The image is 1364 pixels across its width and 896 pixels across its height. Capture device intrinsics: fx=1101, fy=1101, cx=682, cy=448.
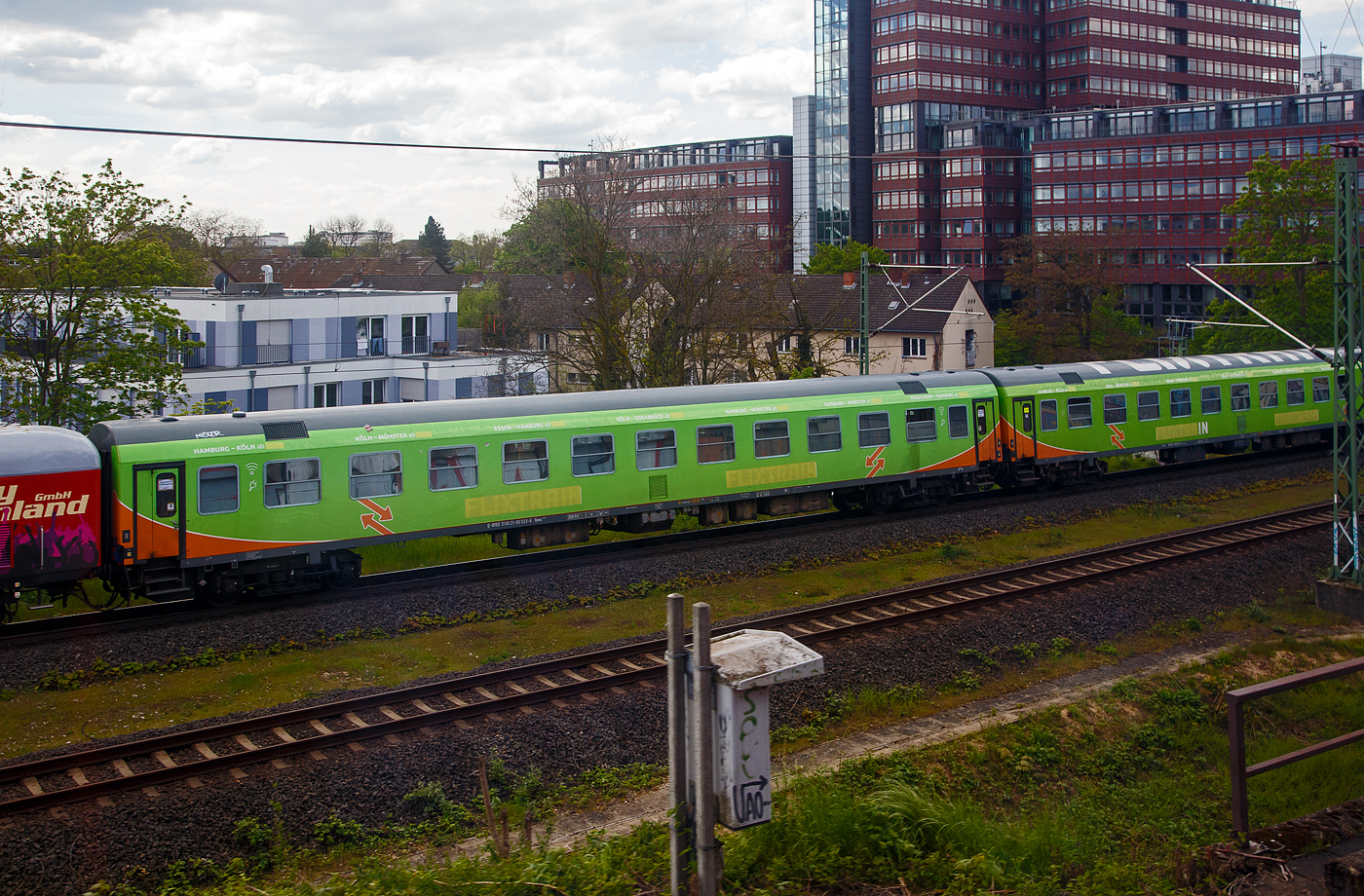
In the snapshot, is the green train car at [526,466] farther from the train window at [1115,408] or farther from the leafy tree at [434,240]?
the leafy tree at [434,240]

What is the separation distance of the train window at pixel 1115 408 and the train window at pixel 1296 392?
7909 mm

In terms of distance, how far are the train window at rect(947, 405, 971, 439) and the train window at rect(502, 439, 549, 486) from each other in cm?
A: 988

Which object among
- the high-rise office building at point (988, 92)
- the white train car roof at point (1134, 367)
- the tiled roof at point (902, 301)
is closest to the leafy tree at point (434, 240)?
the high-rise office building at point (988, 92)

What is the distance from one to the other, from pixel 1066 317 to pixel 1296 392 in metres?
27.1

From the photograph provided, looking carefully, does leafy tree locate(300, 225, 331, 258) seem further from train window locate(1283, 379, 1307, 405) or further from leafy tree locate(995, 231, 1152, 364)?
train window locate(1283, 379, 1307, 405)

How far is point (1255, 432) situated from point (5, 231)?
31343 millimetres

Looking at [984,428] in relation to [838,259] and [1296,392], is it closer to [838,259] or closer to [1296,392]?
[1296,392]

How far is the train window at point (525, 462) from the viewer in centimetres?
1884

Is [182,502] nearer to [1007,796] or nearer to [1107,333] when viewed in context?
[1007,796]

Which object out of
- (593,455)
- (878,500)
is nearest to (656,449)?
(593,455)

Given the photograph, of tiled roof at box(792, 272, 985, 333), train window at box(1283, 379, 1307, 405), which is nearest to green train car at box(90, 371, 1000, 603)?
train window at box(1283, 379, 1307, 405)

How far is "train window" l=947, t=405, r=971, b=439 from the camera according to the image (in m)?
24.5

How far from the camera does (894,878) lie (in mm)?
7086

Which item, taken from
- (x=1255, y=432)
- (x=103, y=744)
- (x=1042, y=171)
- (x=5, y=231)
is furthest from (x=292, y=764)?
(x=1042, y=171)
